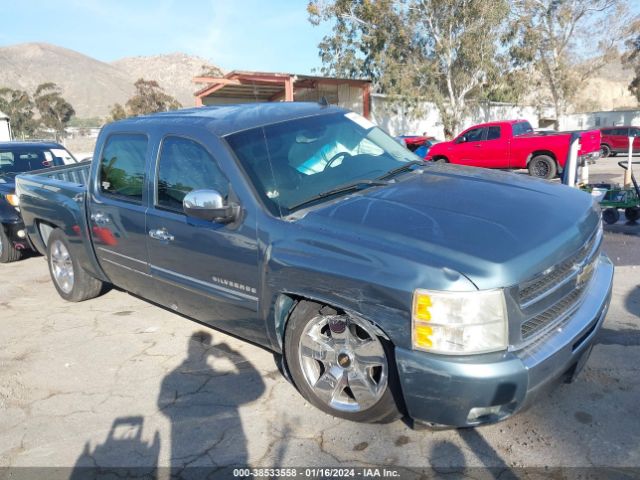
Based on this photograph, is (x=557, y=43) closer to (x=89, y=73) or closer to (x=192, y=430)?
(x=192, y=430)

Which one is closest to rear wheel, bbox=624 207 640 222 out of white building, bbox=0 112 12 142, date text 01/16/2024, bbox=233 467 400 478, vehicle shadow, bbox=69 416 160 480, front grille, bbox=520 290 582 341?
front grille, bbox=520 290 582 341

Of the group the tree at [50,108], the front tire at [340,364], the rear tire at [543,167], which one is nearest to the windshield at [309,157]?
the front tire at [340,364]

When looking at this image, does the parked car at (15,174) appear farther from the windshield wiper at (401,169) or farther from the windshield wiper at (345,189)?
the windshield wiper at (401,169)

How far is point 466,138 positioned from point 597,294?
51.8 feet

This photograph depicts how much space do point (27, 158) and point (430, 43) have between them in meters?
25.9

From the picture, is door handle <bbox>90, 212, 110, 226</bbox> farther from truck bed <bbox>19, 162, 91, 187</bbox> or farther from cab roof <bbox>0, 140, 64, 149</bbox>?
cab roof <bbox>0, 140, 64, 149</bbox>

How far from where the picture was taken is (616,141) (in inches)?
1000

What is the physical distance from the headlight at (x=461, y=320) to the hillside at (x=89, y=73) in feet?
351

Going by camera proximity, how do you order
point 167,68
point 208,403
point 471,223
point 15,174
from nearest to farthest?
1. point 471,223
2. point 208,403
3. point 15,174
4. point 167,68

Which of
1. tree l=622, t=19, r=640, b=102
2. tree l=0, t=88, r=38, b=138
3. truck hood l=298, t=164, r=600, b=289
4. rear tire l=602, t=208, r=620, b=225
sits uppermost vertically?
tree l=622, t=19, r=640, b=102

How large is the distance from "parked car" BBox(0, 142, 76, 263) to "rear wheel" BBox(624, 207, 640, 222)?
8.41 m

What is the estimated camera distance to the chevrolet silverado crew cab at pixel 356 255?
242 centimetres

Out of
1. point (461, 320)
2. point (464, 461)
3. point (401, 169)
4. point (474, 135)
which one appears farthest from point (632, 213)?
point (474, 135)

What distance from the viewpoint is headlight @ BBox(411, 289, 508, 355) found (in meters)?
2.36
